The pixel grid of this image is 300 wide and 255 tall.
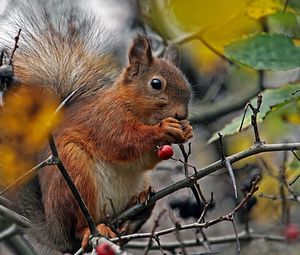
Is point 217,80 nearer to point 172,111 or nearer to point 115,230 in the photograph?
point 172,111

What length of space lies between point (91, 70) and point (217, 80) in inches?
59.0

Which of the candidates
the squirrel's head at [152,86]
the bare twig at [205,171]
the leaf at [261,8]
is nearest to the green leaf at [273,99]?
the bare twig at [205,171]

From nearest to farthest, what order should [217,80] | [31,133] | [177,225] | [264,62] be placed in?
[177,225]
[31,133]
[264,62]
[217,80]

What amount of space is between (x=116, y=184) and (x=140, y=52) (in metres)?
0.69

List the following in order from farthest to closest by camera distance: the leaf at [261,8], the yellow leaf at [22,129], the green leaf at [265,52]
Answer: the leaf at [261,8] < the green leaf at [265,52] < the yellow leaf at [22,129]

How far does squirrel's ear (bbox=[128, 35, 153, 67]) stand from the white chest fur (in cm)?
54

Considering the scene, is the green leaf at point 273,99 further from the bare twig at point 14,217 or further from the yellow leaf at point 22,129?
the bare twig at point 14,217

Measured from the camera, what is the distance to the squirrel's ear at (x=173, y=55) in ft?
12.1

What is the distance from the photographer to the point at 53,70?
351 centimetres

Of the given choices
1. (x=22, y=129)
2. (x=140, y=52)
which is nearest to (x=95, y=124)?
(x=140, y=52)

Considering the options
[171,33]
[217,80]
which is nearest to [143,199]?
[171,33]

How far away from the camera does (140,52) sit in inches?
137

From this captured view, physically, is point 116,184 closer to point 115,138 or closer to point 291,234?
point 115,138

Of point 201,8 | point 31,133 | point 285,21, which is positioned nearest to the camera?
point 201,8
